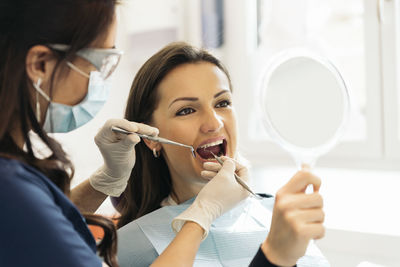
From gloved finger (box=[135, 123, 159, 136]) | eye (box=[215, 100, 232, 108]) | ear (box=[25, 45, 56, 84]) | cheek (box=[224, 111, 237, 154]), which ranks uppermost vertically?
ear (box=[25, 45, 56, 84])

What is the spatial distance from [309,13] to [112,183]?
4.60 feet

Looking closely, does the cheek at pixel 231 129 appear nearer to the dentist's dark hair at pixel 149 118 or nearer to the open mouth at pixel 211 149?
the open mouth at pixel 211 149

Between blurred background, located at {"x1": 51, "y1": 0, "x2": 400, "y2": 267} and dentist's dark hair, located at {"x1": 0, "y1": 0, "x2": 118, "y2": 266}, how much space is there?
92cm

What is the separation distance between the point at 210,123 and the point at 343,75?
642 millimetres

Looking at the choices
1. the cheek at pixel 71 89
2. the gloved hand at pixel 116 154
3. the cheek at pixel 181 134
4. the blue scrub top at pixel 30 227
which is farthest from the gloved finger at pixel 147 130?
the blue scrub top at pixel 30 227

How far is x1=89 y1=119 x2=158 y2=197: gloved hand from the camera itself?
118 cm

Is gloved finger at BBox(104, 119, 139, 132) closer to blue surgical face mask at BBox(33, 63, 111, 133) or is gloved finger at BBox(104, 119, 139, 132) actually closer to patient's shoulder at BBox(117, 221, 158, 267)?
blue surgical face mask at BBox(33, 63, 111, 133)

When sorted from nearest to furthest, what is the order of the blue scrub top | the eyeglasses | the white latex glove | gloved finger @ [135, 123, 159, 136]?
the blue scrub top < the eyeglasses < the white latex glove < gloved finger @ [135, 123, 159, 136]

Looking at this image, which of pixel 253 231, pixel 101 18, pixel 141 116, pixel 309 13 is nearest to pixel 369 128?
pixel 309 13

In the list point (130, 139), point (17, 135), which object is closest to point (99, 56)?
point (17, 135)

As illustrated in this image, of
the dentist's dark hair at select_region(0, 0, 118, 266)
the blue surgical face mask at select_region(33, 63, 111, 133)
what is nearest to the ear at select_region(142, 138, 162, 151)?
the blue surgical face mask at select_region(33, 63, 111, 133)

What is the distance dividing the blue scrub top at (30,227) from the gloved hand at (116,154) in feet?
1.38

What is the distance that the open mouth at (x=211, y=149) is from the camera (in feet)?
4.33

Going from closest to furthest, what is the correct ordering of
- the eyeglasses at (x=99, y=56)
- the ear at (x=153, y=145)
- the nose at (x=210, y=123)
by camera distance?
1. the eyeglasses at (x=99, y=56)
2. the nose at (x=210, y=123)
3. the ear at (x=153, y=145)
